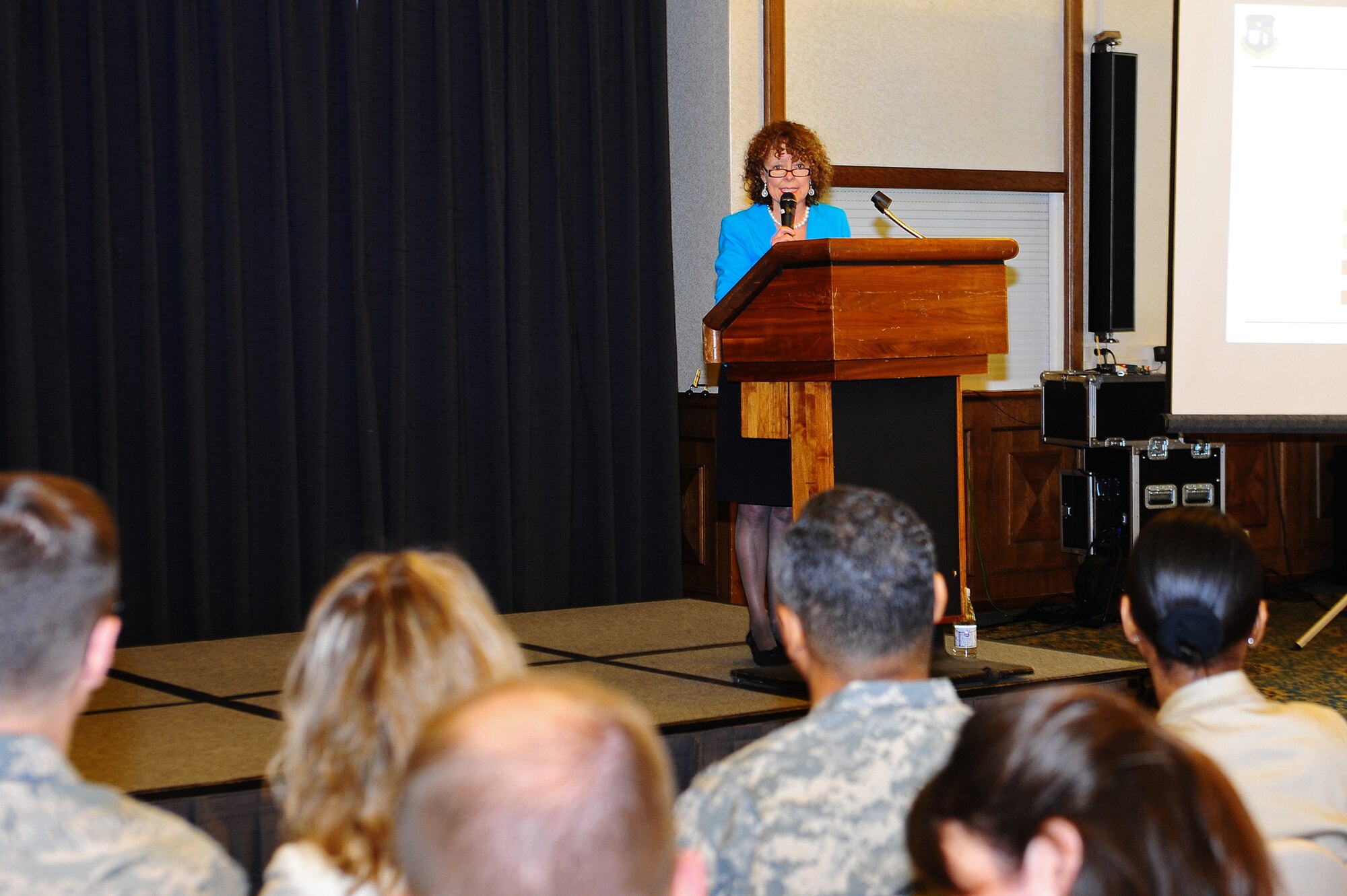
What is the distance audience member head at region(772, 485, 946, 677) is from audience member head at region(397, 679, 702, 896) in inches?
29.6

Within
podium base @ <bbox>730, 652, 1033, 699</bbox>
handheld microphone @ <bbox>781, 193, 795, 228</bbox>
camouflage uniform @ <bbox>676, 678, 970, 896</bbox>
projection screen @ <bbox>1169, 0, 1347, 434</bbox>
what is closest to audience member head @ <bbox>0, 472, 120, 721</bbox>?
camouflage uniform @ <bbox>676, 678, 970, 896</bbox>

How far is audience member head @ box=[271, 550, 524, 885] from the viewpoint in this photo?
1.14 metres

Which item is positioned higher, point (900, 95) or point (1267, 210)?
point (900, 95)

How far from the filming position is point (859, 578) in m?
1.50

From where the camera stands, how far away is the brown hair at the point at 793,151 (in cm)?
348

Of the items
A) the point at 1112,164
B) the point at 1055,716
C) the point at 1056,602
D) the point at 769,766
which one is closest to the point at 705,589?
the point at 1056,602

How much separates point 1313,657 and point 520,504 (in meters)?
2.86

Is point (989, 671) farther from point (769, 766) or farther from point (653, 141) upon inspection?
point (653, 141)

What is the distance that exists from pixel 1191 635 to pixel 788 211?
1.96 m

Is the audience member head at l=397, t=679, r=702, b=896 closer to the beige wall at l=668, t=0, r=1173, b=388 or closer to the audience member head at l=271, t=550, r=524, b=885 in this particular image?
the audience member head at l=271, t=550, r=524, b=885

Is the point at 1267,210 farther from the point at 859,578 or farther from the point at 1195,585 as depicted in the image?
the point at 859,578

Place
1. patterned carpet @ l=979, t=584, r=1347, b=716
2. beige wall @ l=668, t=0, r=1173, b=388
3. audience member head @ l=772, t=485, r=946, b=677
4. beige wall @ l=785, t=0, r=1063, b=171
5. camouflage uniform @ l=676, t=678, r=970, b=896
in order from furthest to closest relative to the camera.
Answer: beige wall @ l=785, t=0, r=1063, b=171
beige wall @ l=668, t=0, r=1173, b=388
patterned carpet @ l=979, t=584, r=1347, b=716
audience member head @ l=772, t=485, r=946, b=677
camouflage uniform @ l=676, t=678, r=970, b=896

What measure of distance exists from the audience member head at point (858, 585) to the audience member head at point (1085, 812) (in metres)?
0.59

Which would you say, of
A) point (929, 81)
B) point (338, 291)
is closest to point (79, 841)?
point (338, 291)
